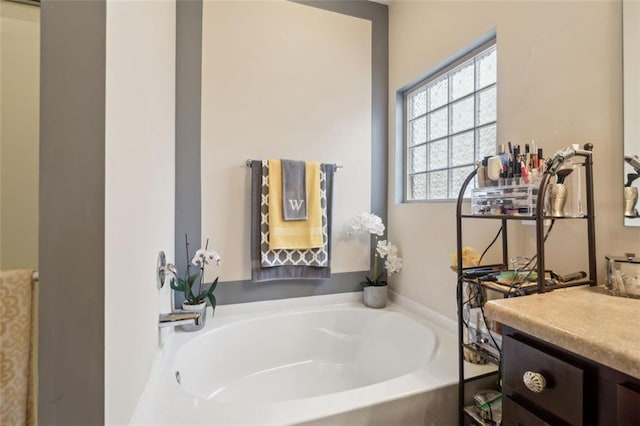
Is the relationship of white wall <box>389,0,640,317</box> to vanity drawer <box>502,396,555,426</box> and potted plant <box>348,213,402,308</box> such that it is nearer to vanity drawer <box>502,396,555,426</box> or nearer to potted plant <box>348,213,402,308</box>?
potted plant <box>348,213,402,308</box>

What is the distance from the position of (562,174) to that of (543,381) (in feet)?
2.21

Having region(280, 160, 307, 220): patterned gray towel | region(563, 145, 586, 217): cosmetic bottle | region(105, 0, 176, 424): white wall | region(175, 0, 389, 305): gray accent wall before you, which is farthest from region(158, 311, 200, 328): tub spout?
region(563, 145, 586, 217): cosmetic bottle

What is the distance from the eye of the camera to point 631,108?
0.90 meters

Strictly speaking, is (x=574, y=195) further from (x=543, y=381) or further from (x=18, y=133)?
(x=18, y=133)

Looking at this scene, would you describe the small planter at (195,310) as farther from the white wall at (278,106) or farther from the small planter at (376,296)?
the small planter at (376,296)

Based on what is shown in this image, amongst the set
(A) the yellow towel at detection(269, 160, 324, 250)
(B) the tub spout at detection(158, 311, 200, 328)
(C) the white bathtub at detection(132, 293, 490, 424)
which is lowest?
(C) the white bathtub at detection(132, 293, 490, 424)

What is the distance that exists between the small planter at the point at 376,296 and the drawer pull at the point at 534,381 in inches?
54.9

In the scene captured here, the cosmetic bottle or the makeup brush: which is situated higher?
the makeup brush

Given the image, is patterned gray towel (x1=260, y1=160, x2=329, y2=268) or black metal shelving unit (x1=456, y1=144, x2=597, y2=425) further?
patterned gray towel (x1=260, y1=160, x2=329, y2=268)

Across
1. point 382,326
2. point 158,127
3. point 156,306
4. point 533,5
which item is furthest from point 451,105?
point 156,306

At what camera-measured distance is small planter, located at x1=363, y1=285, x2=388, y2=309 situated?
2016 mm

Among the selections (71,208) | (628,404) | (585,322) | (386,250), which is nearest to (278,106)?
(386,250)

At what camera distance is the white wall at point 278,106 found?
1.85 metres

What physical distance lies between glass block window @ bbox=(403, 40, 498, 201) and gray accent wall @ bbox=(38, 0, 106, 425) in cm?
160
